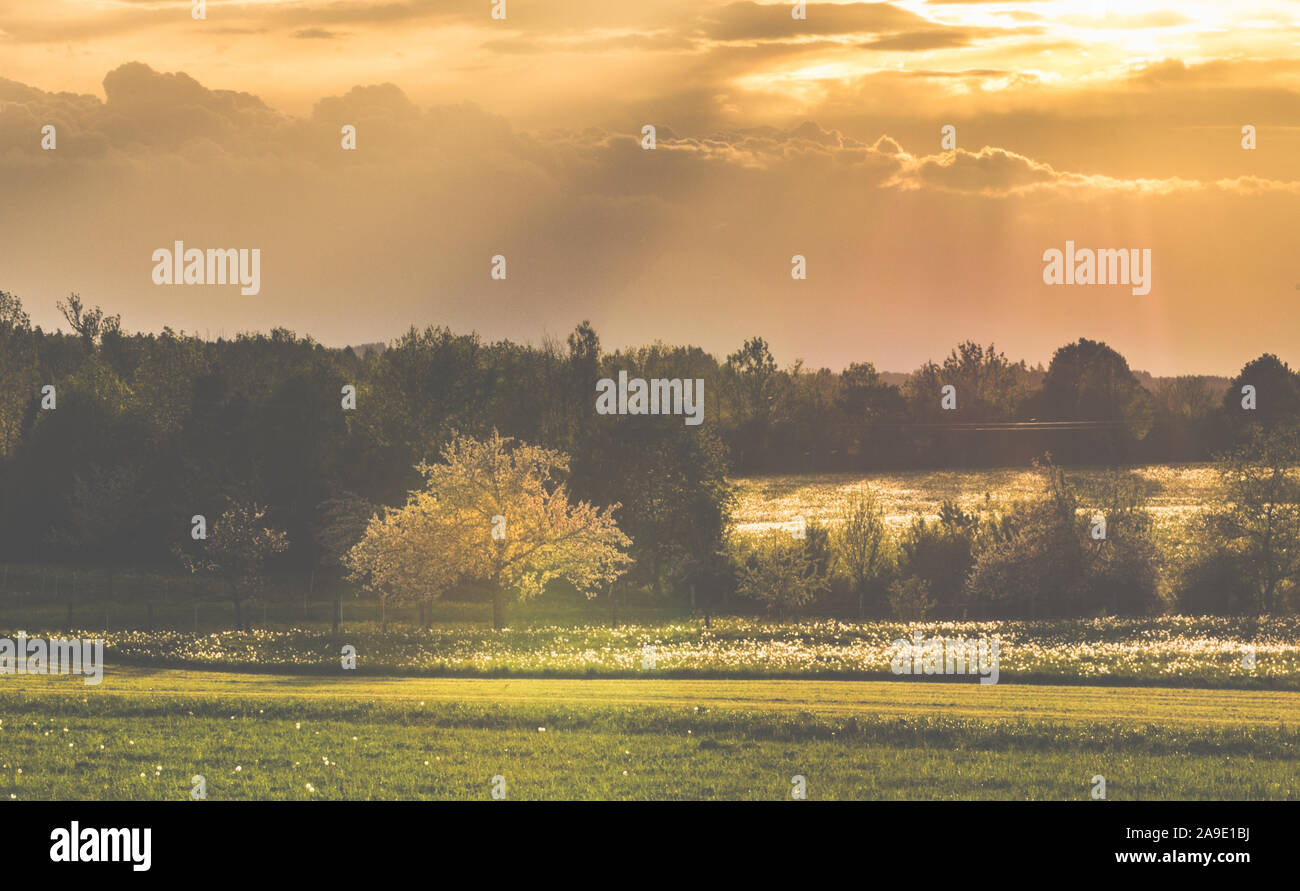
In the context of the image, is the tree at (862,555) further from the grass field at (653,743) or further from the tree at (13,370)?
the tree at (13,370)

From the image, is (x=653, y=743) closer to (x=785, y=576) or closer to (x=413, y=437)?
(x=785, y=576)

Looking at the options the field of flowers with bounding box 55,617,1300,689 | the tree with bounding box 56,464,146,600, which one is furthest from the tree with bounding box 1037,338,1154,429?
the tree with bounding box 56,464,146,600

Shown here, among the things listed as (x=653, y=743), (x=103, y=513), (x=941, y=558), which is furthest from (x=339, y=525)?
(x=653, y=743)

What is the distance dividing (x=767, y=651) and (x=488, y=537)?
19708 millimetres

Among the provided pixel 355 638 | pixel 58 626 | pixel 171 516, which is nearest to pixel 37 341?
pixel 171 516

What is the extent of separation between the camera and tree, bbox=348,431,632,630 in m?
62.4

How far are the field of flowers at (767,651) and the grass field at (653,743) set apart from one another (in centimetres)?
424

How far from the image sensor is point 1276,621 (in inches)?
2393

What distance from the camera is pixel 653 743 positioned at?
2828 cm

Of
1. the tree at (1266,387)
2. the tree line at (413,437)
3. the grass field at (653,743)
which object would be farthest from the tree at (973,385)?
the grass field at (653,743)

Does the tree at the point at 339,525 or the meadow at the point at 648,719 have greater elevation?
the tree at the point at 339,525

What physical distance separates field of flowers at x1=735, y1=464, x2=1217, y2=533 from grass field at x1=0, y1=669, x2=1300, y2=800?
67.2 m

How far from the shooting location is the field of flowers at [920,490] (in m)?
107
